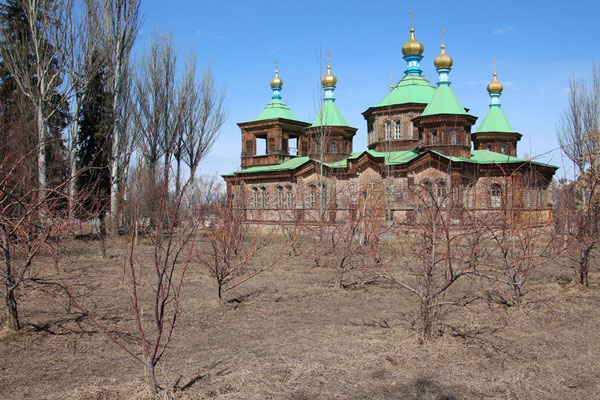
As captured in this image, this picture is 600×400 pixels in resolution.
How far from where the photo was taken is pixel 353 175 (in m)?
25.2

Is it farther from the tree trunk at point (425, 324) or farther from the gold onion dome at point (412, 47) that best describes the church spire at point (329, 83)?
the tree trunk at point (425, 324)

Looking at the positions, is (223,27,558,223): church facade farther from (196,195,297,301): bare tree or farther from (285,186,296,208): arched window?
(196,195,297,301): bare tree

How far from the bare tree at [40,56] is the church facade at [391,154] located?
7.64 m

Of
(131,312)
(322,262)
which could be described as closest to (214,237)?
(131,312)

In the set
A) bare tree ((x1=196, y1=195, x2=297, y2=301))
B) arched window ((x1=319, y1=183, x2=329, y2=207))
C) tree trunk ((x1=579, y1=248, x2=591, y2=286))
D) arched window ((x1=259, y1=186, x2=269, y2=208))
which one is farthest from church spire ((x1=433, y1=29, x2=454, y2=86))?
tree trunk ((x1=579, y1=248, x2=591, y2=286))

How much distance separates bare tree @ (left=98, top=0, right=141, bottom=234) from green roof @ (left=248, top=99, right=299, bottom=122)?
35.6 ft

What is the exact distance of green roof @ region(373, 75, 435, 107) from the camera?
25.7 meters

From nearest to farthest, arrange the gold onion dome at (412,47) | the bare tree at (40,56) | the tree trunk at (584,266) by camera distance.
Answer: the tree trunk at (584,266) < the bare tree at (40,56) < the gold onion dome at (412,47)

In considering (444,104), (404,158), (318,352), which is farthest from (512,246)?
(444,104)

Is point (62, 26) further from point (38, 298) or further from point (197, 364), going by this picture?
point (197, 364)

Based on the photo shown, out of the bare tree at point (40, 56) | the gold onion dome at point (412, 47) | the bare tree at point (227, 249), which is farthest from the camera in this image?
the gold onion dome at point (412, 47)

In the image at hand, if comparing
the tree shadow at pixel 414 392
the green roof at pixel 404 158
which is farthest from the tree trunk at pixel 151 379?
the green roof at pixel 404 158

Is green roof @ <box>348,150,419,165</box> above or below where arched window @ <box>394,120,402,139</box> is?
below

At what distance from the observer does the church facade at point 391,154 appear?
72.6 feet
